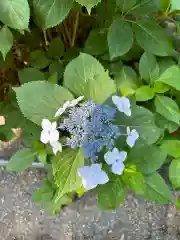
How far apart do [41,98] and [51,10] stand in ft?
0.58

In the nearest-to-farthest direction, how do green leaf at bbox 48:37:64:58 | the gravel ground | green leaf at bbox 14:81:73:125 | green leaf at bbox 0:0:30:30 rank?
green leaf at bbox 0:0:30:30
green leaf at bbox 14:81:73:125
green leaf at bbox 48:37:64:58
the gravel ground

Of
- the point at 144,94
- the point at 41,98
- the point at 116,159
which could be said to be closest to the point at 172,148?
the point at 144,94

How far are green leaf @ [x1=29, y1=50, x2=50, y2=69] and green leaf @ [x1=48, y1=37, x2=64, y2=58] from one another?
18 mm

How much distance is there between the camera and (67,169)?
92cm

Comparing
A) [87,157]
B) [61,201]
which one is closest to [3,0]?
[87,157]

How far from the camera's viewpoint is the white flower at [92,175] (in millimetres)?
880

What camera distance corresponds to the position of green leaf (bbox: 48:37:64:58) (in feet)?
3.89

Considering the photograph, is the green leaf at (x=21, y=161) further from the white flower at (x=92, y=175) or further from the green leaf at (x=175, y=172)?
the green leaf at (x=175, y=172)

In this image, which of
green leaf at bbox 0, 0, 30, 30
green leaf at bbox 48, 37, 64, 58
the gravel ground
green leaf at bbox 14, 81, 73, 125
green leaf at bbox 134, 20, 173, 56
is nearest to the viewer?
green leaf at bbox 0, 0, 30, 30

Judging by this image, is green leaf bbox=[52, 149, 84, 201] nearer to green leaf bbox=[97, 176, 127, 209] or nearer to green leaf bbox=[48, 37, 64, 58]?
green leaf bbox=[97, 176, 127, 209]

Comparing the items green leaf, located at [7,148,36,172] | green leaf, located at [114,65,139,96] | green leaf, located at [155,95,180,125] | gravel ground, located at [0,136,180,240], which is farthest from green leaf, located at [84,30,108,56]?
gravel ground, located at [0,136,180,240]

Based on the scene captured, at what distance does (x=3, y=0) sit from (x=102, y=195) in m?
0.46

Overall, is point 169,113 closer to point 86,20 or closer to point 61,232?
point 86,20

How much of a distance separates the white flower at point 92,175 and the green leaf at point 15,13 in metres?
0.29
